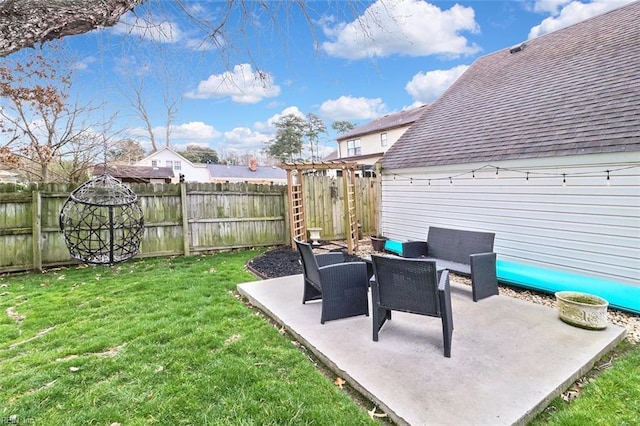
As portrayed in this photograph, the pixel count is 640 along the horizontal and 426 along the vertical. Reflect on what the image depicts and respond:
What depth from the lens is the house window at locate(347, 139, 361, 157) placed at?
76.5ft

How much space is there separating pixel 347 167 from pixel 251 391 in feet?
19.6

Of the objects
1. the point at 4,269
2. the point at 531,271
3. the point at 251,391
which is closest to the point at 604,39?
the point at 531,271

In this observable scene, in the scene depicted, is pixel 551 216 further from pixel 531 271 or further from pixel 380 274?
pixel 380 274

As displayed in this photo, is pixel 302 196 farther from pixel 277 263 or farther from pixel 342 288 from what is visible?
pixel 342 288

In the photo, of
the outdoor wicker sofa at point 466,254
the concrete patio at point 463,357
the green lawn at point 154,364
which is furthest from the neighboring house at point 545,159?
the green lawn at point 154,364

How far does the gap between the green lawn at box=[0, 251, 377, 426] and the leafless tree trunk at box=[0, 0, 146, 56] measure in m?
2.23

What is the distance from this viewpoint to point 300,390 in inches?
97.1

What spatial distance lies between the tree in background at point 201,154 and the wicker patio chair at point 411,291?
34.6m

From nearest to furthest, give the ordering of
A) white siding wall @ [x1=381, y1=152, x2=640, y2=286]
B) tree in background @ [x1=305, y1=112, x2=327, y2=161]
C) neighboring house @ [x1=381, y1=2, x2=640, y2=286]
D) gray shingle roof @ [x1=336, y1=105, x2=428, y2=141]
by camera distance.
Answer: white siding wall @ [x1=381, y1=152, x2=640, y2=286] → neighboring house @ [x1=381, y1=2, x2=640, y2=286] → gray shingle roof @ [x1=336, y1=105, x2=428, y2=141] → tree in background @ [x1=305, y1=112, x2=327, y2=161]

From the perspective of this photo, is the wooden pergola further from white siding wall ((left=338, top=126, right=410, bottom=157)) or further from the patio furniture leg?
white siding wall ((left=338, top=126, right=410, bottom=157))

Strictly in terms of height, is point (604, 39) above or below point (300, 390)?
above

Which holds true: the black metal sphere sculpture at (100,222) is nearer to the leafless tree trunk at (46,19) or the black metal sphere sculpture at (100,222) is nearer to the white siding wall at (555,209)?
the leafless tree trunk at (46,19)

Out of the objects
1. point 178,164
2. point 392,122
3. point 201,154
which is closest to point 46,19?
point 392,122

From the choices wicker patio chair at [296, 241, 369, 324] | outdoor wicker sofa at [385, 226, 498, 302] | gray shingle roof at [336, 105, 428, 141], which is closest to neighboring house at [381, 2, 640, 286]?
outdoor wicker sofa at [385, 226, 498, 302]
